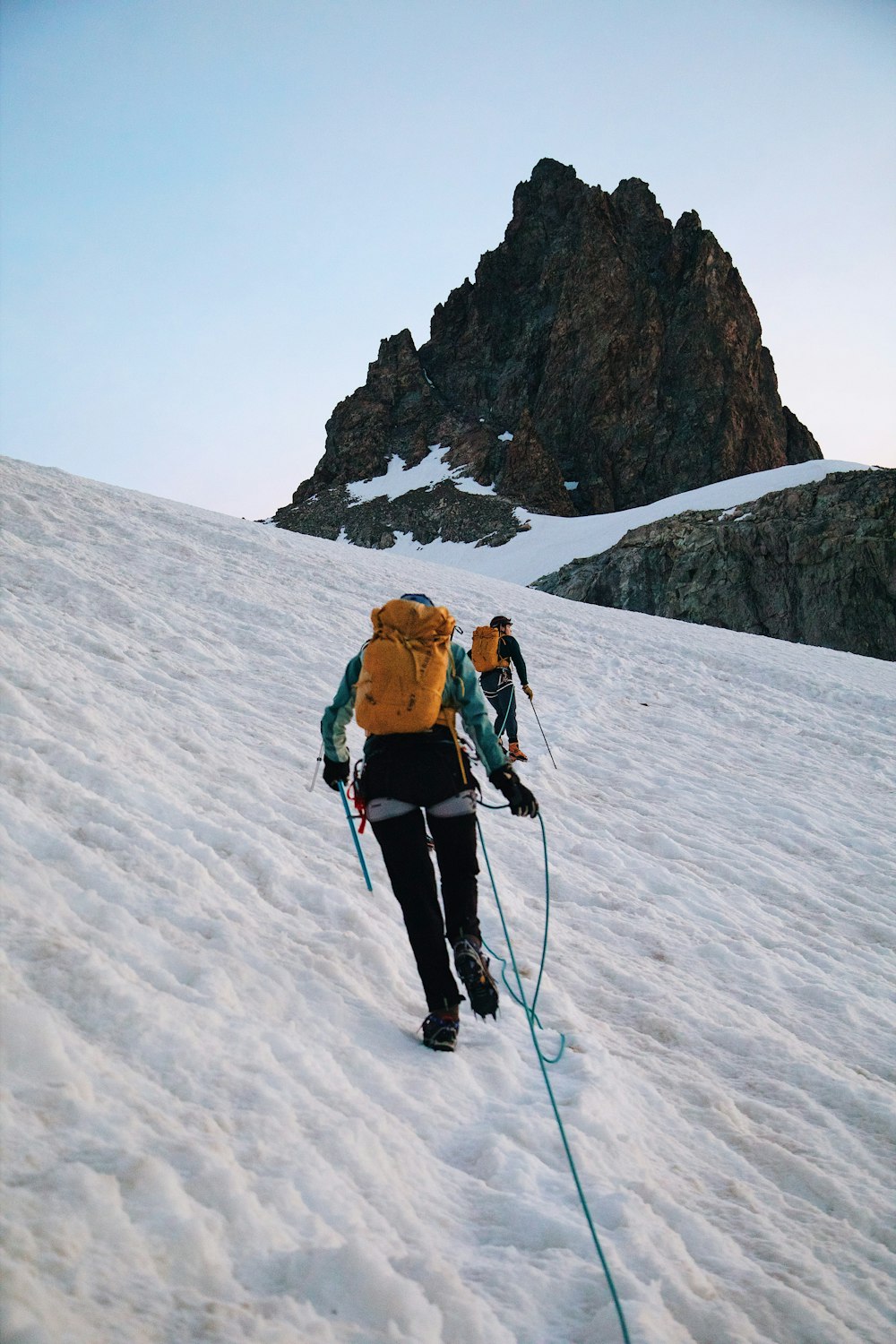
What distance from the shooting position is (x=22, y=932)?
2.77 m

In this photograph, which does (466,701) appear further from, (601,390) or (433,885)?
(601,390)

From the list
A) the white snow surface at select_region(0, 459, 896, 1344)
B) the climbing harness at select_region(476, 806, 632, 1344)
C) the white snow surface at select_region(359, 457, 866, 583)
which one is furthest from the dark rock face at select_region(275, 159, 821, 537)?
the climbing harness at select_region(476, 806, 632, 1344)

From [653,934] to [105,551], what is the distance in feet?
34.1

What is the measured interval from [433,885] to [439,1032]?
2.14ft

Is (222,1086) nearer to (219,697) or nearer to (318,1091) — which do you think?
(318,1091)

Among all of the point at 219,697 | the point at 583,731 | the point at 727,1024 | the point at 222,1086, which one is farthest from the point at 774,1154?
the point at 583,731

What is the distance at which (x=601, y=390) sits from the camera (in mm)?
75125

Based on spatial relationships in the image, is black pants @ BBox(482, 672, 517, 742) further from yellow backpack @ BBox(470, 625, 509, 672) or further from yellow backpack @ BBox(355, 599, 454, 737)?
yellow backpack @ BBox(355, 599, 454, 737)

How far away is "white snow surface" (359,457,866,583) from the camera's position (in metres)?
42.1

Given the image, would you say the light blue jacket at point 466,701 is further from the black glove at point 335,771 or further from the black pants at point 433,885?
the black pants at point 433,885

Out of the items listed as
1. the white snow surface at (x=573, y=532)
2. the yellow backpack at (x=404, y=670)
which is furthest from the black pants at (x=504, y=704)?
the white snow surface at (x=573, y=532)

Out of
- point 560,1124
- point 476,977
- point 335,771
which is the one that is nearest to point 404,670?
point 335,771

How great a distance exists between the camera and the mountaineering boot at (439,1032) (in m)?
3.11

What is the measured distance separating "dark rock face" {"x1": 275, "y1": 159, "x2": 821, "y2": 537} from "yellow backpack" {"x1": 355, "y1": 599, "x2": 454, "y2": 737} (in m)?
65.6
